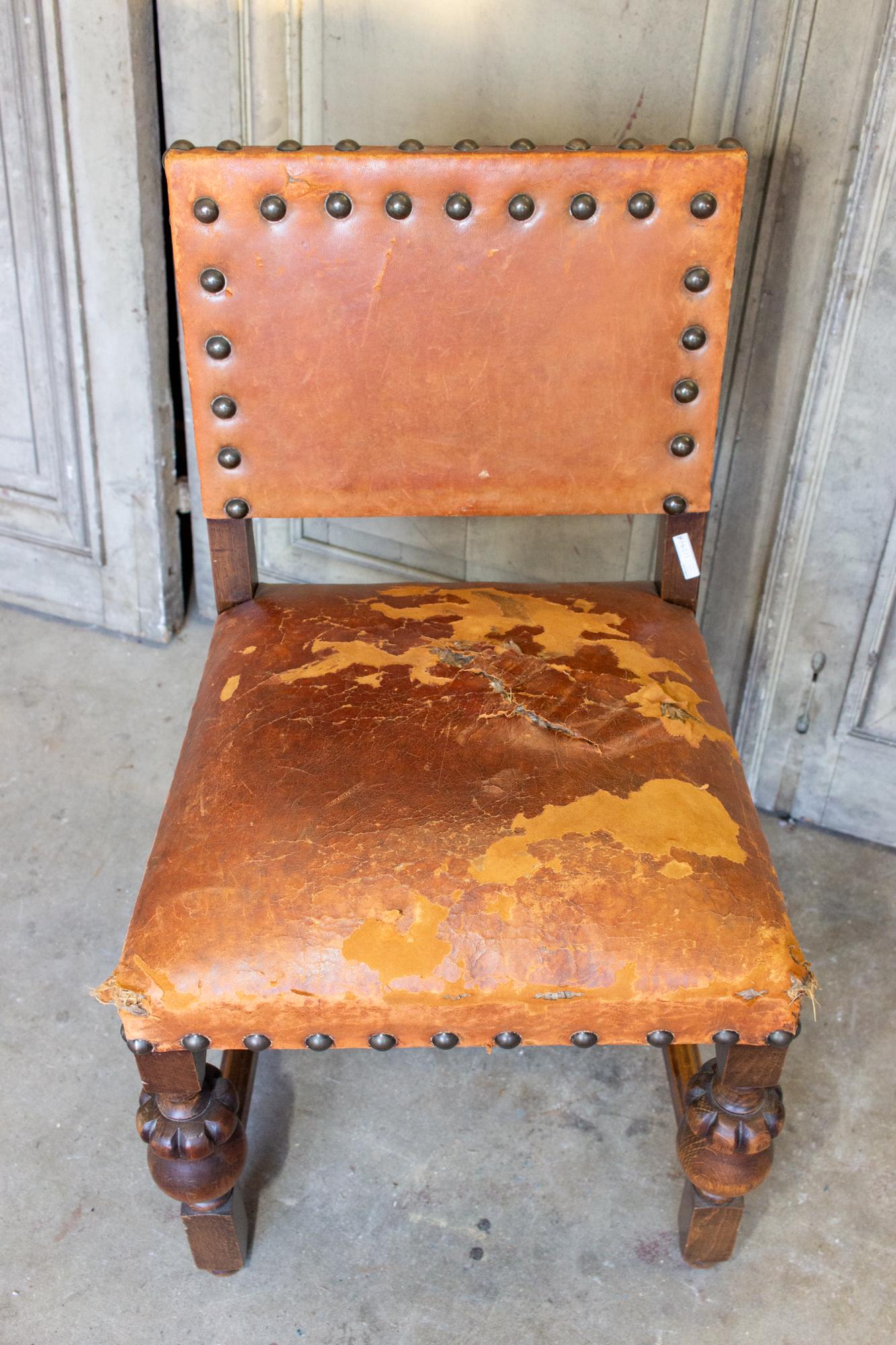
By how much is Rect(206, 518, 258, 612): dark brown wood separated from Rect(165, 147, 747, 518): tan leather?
38mm

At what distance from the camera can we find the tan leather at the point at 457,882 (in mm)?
962

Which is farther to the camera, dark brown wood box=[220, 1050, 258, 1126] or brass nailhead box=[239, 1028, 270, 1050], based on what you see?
dark brown wood box=[220, 1050, 258, 1126]

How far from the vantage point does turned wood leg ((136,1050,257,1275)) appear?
3.42 feet

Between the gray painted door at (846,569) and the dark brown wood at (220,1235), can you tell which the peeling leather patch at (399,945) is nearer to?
the dark brown wood at (220,1235)

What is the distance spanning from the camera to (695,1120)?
3.64ft

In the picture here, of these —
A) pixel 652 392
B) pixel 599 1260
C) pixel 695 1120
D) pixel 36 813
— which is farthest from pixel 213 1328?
pixel 652 392

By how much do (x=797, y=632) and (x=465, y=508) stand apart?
2.06 ft

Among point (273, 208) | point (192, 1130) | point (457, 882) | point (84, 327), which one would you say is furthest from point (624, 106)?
point (192, 1130)

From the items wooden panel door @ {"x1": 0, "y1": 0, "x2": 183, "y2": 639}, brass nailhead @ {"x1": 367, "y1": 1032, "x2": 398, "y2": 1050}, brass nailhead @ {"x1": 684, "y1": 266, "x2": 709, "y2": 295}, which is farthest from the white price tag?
wooden panel door @ {"x1": 0, "y1": 0, "x2": 183, "y2": 639}

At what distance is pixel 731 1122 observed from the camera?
1.09 meters

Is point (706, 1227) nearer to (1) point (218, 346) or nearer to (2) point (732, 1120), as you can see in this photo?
(2) point (732, 1120)

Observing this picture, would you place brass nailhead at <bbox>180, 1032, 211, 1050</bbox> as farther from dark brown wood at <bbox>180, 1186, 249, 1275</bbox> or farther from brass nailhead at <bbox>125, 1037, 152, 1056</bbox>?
dark brown wood at <bbox>180, 1186, 249, 1275</bbox>

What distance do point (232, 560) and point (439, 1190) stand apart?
0.72 metres

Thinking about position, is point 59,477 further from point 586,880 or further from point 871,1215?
point 871,1215
